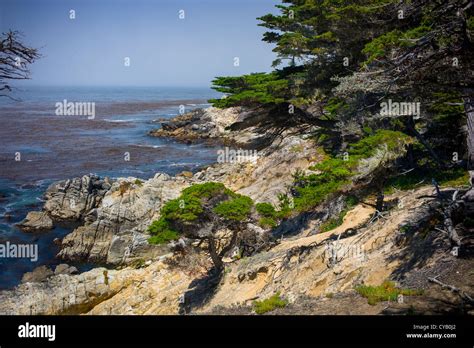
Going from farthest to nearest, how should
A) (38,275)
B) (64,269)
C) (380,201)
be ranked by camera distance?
(64,269)
(38,275)
(380,201)

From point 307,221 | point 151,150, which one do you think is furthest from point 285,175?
point 151,150

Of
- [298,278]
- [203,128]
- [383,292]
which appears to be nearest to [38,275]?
[298,278]

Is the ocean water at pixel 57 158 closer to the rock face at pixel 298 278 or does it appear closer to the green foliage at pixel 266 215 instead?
the rock face at pixel 298 278

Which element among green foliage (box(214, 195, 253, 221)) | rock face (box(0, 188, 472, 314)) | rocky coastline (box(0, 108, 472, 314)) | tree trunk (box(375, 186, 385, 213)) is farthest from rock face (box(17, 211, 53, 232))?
tree trunk (box(375, 186, 385, 213))

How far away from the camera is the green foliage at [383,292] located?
6.47m

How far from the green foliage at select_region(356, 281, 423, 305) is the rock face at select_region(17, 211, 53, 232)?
58.8ft
